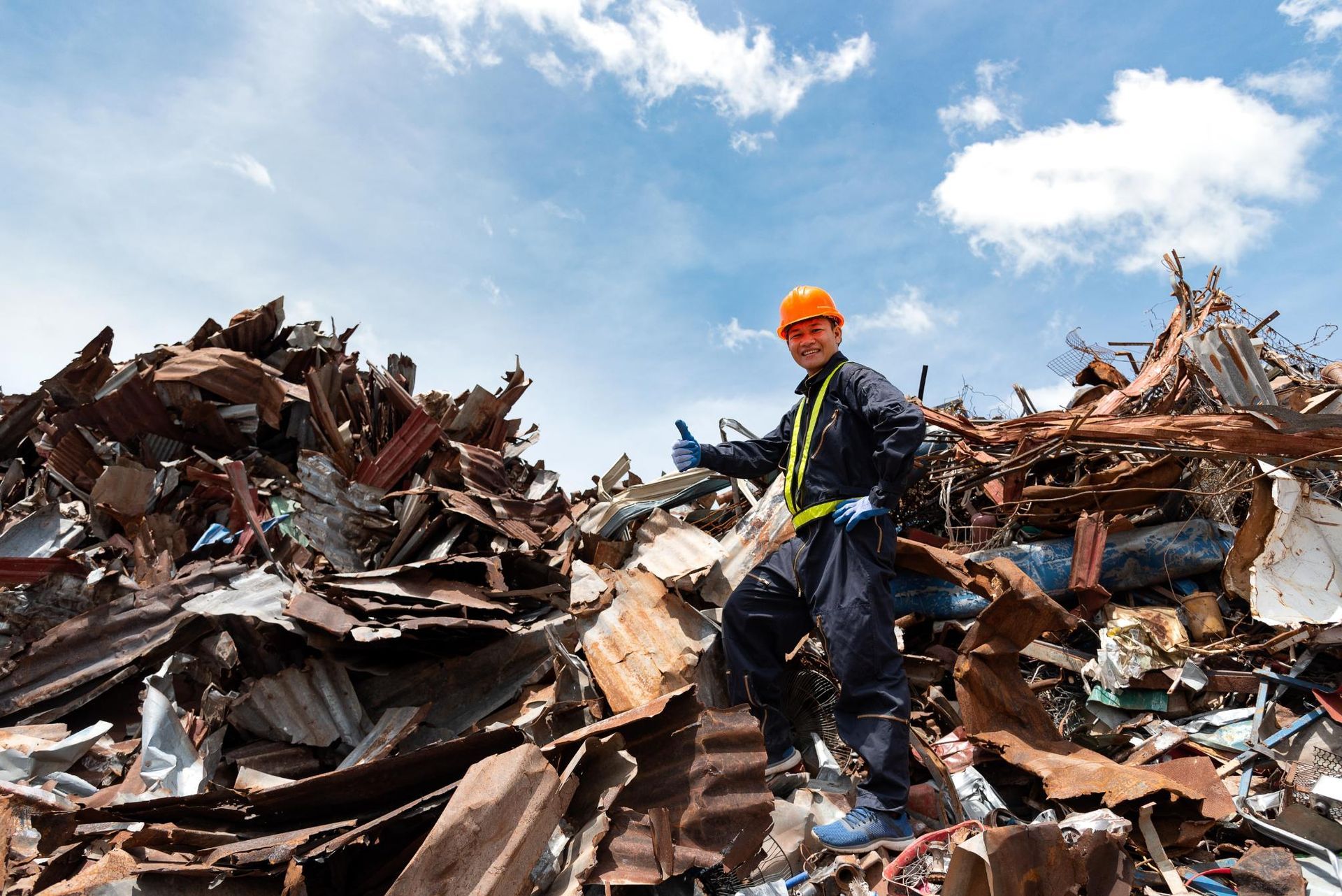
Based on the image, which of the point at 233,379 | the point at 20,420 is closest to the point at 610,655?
the point at 233,379

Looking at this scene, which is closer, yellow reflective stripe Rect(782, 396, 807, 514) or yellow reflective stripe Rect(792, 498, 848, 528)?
yellow reflective stripe Rect(792, 498, 848, 528)

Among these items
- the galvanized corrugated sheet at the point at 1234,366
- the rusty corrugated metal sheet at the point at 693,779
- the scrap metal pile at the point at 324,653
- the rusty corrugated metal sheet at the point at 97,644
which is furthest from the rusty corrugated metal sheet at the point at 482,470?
the galvanized corrugated sheet at the point at 1234,366

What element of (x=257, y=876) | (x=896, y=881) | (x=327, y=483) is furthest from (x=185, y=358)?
(x=896, y=881)

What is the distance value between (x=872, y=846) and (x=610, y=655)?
154 centimetres

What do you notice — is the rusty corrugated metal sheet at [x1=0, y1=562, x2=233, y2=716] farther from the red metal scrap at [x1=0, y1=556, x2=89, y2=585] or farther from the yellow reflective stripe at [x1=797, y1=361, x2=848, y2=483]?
the yellow reflective stripe at [x1=797, y1=361, x2=848, y2=483]

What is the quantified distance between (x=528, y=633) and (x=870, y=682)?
5.83 ft

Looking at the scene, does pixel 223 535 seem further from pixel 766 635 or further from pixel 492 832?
pixel 492 832

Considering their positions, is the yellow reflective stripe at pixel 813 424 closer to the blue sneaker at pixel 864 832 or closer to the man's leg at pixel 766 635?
the man's leg at pixel 766 635

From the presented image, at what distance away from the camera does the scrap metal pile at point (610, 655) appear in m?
2.81

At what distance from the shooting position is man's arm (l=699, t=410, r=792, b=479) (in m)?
4.75

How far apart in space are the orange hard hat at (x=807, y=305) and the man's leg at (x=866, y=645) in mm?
1133

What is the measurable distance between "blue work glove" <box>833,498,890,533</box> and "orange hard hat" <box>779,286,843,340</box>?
107cm

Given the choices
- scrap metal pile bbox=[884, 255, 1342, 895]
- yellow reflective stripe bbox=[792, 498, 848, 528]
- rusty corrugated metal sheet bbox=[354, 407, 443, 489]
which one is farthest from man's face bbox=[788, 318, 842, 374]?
rusty corrugated metal sheet bbox=[354, 407, 443, 489]

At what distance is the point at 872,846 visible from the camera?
11.2 feet
